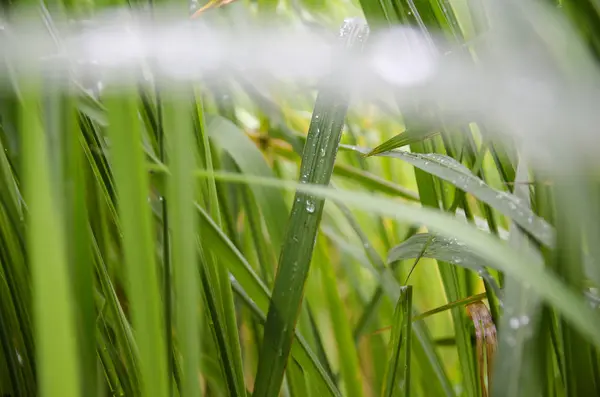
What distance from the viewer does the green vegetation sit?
160 mm

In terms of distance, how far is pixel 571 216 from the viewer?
6.5 inches

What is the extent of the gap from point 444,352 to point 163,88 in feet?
2.44

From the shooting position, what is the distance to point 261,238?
495 mm

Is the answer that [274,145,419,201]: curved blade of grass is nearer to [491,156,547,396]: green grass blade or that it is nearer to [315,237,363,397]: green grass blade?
[315,237,363,397]: green grass blade

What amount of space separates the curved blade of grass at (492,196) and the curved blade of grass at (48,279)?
170 mm

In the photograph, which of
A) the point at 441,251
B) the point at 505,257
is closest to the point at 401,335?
the point at 441,251

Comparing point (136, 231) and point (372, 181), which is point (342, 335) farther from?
point (136, 231)

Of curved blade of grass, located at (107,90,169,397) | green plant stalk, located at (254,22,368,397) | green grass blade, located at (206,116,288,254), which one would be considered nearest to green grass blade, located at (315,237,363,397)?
green grass blade, located at (206,116,288,254)

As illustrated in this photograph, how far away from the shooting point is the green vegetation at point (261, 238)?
0.16 metres

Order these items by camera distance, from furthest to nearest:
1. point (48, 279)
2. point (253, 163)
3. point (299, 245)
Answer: point (253, 163) < point (299, 245) < point (48, 279)

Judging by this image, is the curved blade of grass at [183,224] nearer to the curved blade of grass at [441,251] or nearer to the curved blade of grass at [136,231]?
the curved blade of grass at [136,231]

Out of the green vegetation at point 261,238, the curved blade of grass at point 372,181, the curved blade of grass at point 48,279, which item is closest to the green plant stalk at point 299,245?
the green vegetation at point 261,238

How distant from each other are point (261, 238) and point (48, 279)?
13.5 inches

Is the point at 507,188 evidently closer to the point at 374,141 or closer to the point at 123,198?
the point at 123,198
